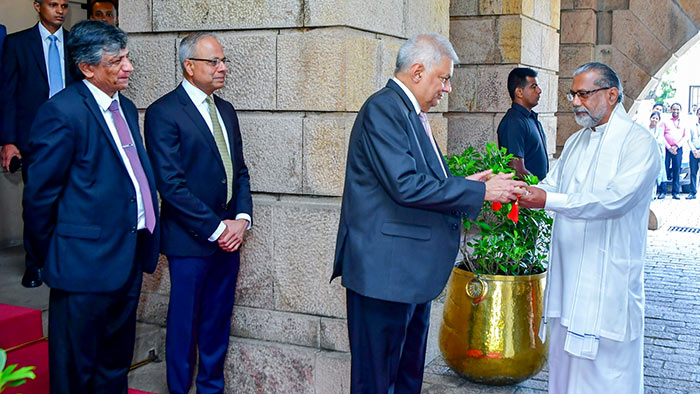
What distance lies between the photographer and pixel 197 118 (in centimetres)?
421

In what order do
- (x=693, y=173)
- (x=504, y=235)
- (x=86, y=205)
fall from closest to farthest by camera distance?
(x=86, y=205) < (x=504, y=235) < (x=693, y=173)

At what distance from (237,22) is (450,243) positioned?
6.71 ft

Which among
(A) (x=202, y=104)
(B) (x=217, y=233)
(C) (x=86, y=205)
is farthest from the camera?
(A) (x=202, y=104)

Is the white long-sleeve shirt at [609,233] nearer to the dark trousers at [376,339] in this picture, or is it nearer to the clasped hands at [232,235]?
the dark trousers at [376,339]

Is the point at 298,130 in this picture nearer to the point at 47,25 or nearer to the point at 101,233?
the point at 101,233

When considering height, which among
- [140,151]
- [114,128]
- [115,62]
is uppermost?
[115,62]

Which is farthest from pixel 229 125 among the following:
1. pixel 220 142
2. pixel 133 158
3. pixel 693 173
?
pixel 693 173

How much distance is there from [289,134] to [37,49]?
1897 mm

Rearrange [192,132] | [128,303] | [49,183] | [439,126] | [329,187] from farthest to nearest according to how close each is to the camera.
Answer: [439,126], [329,187], [192,132], [128,303], [49,183]

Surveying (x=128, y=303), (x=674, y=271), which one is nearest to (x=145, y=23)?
(x=128, y=303)

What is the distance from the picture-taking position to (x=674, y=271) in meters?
8.59

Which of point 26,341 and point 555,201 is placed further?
point 26,341

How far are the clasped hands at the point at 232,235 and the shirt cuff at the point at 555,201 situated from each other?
1.63 m

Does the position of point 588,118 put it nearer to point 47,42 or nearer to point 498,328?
point 498,328
